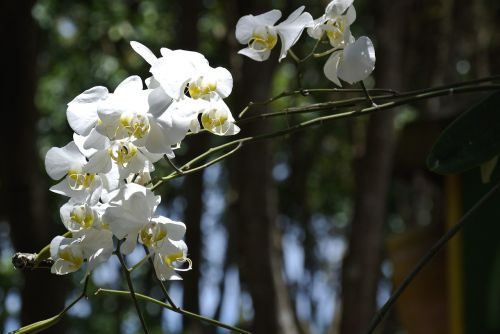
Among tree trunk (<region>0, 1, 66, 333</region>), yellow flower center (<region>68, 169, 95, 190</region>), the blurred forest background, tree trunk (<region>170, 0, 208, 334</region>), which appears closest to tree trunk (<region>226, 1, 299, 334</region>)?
the blurred forest background

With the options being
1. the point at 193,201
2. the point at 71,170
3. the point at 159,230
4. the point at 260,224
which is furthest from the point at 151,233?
the point at 193,201

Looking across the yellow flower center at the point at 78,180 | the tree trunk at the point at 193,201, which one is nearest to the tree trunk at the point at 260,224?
the tree trunk at the point at 193,201

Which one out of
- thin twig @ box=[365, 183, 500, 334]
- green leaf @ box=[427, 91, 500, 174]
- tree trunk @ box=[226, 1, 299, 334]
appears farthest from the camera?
tree trunk @ box=[226, 1, 299, 334]

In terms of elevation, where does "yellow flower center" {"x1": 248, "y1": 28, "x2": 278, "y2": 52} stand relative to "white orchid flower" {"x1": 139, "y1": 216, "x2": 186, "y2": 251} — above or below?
above

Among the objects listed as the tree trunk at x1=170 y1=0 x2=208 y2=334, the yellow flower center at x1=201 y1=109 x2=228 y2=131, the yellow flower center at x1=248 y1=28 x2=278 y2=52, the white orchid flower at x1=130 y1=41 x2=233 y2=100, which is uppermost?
the yellow flower center at x1=248 y1=28 x2=278 y2=52

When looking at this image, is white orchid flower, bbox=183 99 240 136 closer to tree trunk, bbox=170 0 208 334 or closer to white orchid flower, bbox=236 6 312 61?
white orchid flower, bbox=236 6 312 61

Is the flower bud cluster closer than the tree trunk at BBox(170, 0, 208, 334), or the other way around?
the flower bud cluster

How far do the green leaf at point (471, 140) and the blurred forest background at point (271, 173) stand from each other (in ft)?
1.02

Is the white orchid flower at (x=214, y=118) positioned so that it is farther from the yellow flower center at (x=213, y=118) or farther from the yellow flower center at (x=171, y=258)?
the yellow flower center at (x=171, y=258)

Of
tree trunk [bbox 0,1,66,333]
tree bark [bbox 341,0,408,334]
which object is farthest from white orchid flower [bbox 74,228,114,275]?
tree bark [bbox 341,0,408,334]

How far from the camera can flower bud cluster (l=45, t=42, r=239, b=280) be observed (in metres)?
0.83

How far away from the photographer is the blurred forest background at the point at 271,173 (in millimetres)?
3711

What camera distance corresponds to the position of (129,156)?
0.84m

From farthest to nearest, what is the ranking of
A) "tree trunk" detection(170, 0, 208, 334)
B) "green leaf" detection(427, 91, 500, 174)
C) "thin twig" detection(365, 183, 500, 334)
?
"tree trunk" detection(170, 0, 208, 334)
"green leaf" detection(427, 91, 500, 174)
"thin twig" detection(365, 183, 500, 334)
